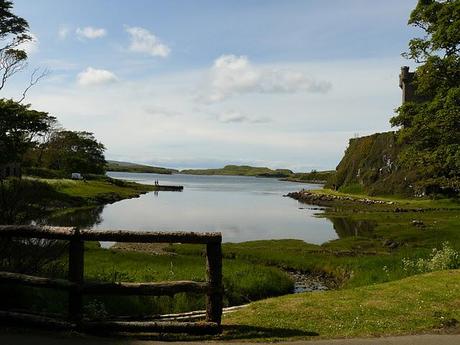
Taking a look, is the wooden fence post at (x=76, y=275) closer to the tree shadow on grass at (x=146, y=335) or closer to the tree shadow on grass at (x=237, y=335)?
the tree shadow on grass at (x=146, y=335)

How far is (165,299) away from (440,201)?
7472cm

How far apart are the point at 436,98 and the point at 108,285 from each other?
2289 cm

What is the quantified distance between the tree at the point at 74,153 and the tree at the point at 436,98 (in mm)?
128601

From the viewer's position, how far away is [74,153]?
15900 centimetres

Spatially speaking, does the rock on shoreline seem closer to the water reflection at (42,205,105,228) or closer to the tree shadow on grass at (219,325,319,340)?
the water reflection at (42,205,105,228)

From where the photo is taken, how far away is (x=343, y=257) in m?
34.8

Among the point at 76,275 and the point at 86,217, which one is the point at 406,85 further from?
the point at 76,275

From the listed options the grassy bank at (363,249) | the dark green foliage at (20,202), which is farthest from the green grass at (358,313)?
the grassy bank at (363,249)

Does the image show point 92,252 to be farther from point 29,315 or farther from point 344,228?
point 344,228

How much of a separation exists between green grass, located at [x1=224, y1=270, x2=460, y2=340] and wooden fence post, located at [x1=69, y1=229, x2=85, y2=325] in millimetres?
2987

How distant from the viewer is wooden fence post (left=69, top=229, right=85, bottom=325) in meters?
9.52

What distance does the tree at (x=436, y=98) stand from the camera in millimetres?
25375

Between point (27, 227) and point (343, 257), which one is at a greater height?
point (27, 227)

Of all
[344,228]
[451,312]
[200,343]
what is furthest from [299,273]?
[344,228]
